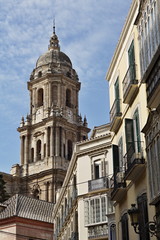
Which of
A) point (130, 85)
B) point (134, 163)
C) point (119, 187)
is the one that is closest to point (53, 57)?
point (119, 187)

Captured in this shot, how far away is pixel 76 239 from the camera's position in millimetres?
29219

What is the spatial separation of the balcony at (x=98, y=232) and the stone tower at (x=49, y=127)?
99.5ft

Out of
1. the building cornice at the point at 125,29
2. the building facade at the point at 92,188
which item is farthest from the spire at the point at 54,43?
the building cornice at the point at 125,29

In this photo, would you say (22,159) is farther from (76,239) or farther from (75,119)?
(76,239)

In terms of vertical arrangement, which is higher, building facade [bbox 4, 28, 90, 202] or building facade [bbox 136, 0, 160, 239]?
building facade [bbox 4, 28, 90, 202]

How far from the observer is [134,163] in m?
15.3

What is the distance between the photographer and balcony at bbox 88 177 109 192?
1068 inches

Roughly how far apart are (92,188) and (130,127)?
440 inches

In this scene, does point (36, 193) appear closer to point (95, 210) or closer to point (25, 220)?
point (25, 220)

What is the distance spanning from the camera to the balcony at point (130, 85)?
1678 cm

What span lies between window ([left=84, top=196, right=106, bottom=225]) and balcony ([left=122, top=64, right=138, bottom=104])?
10554 millimetres

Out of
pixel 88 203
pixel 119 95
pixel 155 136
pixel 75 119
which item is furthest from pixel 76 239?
pixel 75 119

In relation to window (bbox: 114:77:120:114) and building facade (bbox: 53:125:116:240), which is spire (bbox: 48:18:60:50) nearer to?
building facade (bbox: 53:125:116:240)

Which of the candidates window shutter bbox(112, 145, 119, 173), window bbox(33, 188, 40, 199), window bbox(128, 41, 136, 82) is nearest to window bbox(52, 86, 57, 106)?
window bbox(33, 188, 40, 199)
